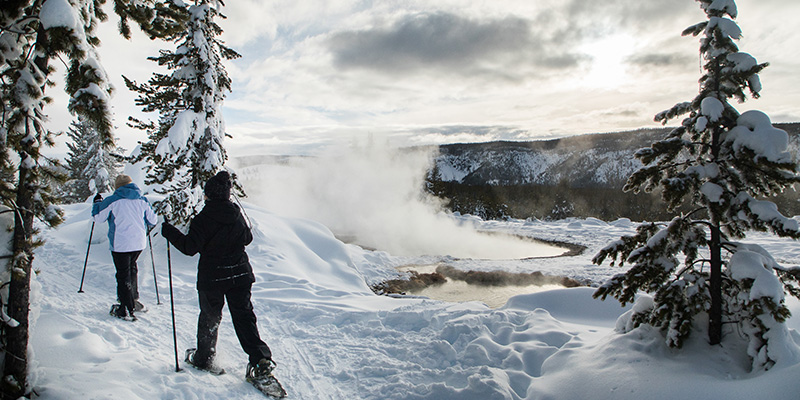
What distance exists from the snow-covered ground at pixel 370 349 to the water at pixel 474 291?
309 centimetres

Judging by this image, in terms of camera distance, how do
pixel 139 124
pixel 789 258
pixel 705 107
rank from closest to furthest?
pixel 705 107 → pixel 139 124 → pixel 789 258

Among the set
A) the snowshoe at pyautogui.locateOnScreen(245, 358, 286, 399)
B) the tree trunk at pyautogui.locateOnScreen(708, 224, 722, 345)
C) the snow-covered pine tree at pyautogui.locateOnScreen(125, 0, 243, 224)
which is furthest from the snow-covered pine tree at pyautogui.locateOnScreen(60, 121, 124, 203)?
the tree trunk at pyautogui.locateOnScreen(708, 224, 722, 345)

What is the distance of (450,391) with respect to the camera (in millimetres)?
4473

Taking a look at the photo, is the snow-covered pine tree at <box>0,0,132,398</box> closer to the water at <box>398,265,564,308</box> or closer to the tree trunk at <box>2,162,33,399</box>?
the tree trunk at <box>2,162,33,399</box>

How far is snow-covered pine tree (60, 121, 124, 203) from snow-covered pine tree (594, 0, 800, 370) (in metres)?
33.6

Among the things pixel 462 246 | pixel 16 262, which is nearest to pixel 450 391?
pixel 16 262

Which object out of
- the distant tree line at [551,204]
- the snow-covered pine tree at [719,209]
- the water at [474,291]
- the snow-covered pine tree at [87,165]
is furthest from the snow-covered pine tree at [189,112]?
the distant tree line at [551,204]

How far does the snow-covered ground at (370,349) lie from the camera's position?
3.59 metres

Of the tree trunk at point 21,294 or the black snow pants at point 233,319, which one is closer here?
the tree trunk at point 21,294

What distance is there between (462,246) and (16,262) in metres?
20.9

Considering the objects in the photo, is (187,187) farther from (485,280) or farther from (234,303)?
(485,280)

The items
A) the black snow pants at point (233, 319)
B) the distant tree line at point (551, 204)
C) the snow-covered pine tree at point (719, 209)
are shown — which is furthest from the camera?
the distant tree line at point (551, 204)

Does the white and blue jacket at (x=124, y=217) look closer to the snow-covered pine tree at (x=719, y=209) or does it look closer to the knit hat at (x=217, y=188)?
the knit hat at (x=217, y=188)

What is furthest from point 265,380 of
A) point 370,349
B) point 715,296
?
point 715,296
